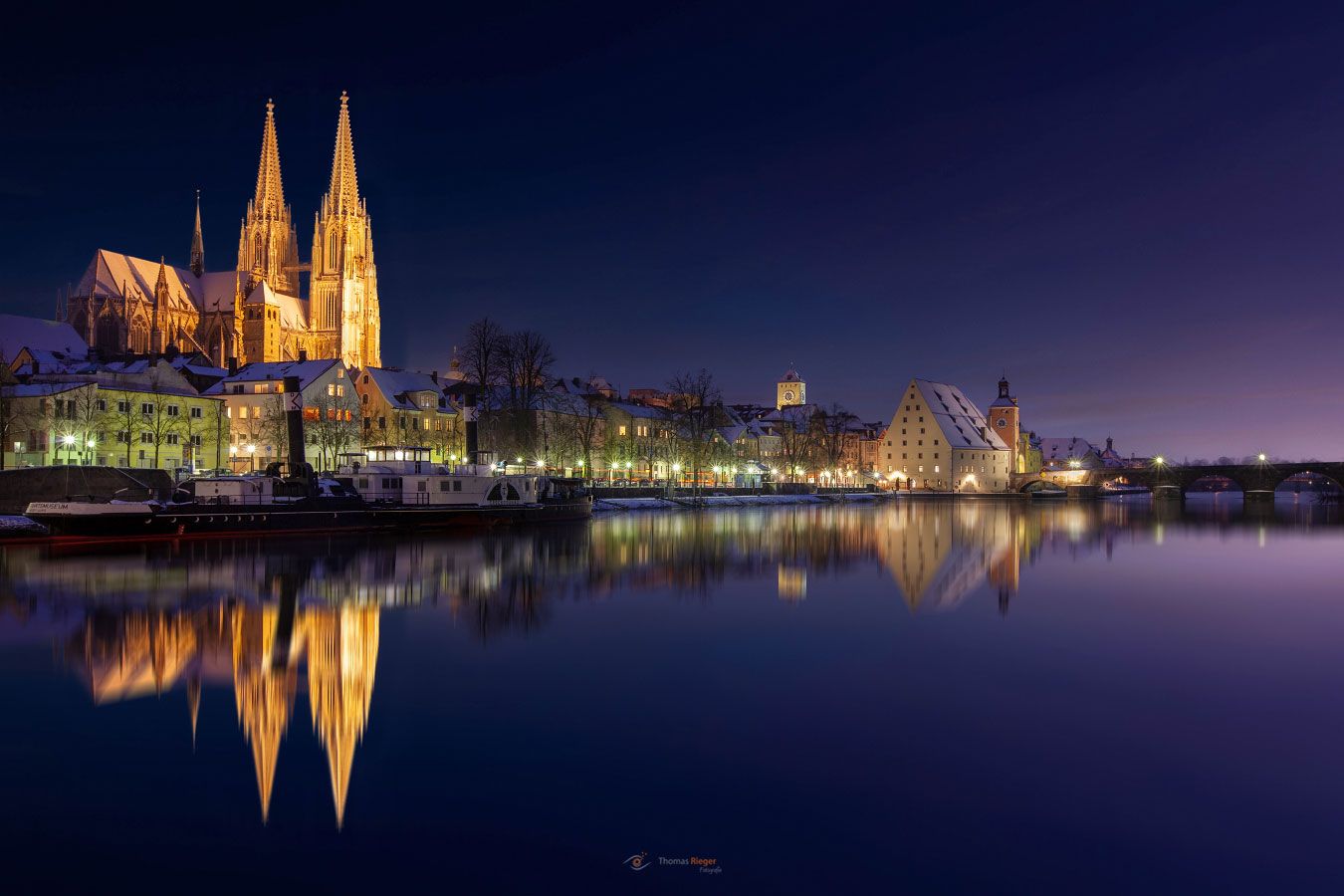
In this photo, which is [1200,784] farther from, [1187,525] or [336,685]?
[1187,525]

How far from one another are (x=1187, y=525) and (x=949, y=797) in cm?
6972

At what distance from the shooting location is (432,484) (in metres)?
54.7

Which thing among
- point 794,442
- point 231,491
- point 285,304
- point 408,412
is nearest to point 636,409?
point 794,442

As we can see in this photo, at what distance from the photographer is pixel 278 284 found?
6535 inches

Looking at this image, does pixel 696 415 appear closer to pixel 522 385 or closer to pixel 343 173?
pixel 522 385

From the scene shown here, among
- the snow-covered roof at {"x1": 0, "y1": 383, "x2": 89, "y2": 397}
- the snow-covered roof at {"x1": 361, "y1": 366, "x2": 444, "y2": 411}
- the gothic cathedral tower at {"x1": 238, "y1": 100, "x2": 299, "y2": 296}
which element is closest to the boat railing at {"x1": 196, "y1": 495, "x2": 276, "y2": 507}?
the snow-covered roof at {"x1": 0, "y1": 383, "x2": 89, "y2": 397}

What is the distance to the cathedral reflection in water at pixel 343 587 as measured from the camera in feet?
44.7

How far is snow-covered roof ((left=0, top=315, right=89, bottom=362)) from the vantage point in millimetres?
90312

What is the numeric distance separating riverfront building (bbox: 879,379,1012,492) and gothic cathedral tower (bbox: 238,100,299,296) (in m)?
106

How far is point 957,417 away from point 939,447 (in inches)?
301

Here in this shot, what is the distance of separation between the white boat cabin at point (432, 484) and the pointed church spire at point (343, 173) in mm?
115263

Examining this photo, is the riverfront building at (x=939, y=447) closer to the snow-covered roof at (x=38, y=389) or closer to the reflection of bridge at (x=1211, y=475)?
the reflection of bridge at (x=1211, y=475)

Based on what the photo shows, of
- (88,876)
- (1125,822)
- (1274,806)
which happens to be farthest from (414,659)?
(1274,806)

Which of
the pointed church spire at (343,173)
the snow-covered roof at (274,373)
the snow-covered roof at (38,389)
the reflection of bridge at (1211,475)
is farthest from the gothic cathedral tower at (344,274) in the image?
the reflection of bridge at (1211,475)
